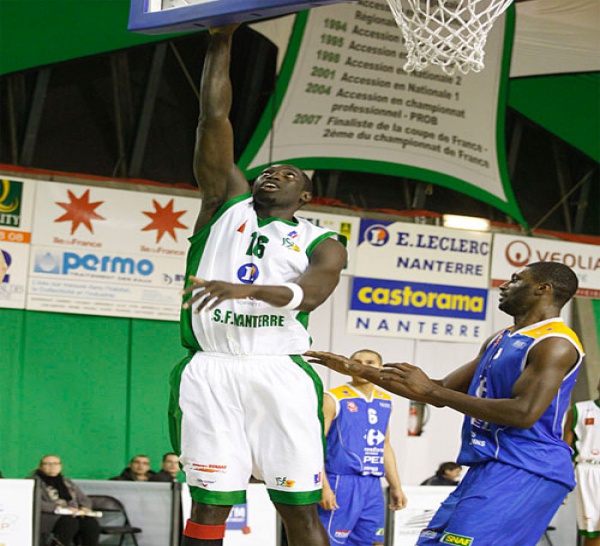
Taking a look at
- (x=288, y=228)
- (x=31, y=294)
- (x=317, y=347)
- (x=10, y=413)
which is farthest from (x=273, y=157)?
(x=288, y=228)

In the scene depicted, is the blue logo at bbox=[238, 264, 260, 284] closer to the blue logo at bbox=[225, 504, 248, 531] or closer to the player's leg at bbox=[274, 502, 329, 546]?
the player's leg at bbox=[274, 502, 329, 546]

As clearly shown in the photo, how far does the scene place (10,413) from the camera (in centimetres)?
1334

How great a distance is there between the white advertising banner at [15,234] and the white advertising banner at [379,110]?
9.55 feet

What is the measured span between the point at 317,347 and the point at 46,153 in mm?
4494

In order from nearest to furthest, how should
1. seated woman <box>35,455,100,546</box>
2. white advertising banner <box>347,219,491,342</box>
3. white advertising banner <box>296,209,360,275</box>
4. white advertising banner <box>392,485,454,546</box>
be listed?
seated woman <box>35,455,100,546</box>
white advertising banner <box>392,485,454,546</box>
white advertising banner <box>296,209,360,275</box>
white advertising banner <box>347,219,491,342</box>

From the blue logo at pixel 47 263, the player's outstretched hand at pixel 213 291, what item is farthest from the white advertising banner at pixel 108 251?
the player's outstretched hand at pixel 213 291

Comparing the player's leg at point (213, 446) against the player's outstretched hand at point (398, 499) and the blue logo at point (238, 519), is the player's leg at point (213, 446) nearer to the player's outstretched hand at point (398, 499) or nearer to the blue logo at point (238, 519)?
the player's outstretched hand at point (398, 499)

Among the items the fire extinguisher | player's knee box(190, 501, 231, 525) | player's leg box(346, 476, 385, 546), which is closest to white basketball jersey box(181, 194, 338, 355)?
player's knee box(190, 501, 231, 525)

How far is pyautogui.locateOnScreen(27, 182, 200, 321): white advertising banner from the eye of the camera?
13.6 meters

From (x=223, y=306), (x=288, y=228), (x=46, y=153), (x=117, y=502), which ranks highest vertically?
(x=46, y=153)

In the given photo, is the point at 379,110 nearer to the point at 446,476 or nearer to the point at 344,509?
the point at 446,476

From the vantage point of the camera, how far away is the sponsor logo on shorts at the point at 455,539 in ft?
16.3

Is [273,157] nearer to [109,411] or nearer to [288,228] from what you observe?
[109,411]

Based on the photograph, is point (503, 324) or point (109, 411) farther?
point (503, 324)
